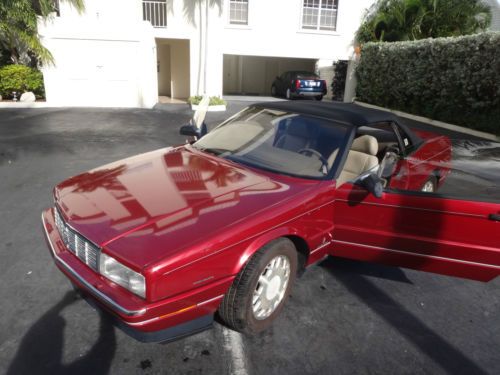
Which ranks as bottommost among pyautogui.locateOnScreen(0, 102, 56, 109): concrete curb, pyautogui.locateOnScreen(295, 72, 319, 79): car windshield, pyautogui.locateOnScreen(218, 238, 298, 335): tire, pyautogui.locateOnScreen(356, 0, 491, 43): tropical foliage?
pyautogui.locateOnScreen(218, 238, 298, 335): tire

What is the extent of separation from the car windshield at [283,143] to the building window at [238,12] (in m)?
14.9

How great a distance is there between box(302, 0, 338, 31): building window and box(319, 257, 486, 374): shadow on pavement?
16.3 metres

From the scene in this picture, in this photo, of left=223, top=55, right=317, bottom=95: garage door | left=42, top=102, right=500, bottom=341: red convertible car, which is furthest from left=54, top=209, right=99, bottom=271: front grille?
left=223, top=55, right=317, bottom=95: garage door

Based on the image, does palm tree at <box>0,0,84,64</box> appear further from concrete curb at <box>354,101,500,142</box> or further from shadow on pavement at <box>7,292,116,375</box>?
shadow on pavement at <box>7,292,116,375</box>

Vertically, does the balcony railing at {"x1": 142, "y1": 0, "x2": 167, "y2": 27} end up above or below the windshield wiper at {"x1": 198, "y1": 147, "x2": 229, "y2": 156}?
above

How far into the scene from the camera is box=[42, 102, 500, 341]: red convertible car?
214cm

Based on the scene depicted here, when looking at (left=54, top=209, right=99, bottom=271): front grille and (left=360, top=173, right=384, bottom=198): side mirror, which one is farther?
(left=360, top=173, right=384, bottom=198): side mirror

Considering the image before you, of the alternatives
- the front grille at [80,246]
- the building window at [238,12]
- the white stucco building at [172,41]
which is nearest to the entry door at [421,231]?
the front grille at [80,246]

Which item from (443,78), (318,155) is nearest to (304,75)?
(443,78)

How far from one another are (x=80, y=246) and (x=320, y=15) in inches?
701

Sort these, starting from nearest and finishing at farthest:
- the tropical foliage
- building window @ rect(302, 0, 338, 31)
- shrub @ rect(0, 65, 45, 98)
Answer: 1. shrub @ rect(0, 65, 45, 98)
2. the tropical foliage
3. building window @ rect(302, 0, 338, 31)

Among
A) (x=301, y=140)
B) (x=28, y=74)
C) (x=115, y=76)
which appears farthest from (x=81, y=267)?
(x=28, y=74)

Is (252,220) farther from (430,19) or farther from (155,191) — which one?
(430,19)

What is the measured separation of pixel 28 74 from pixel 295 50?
11.0 metres
